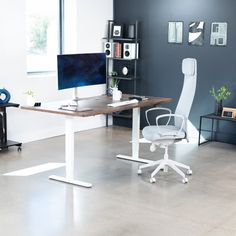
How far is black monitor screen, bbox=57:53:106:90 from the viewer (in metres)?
5.10

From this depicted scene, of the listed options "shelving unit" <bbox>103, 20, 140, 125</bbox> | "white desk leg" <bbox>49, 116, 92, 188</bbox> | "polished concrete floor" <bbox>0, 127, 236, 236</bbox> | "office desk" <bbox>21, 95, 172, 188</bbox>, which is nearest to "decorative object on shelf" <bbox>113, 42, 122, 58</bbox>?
"shelving unit" <bbox>103, 20, 140, 125</bbox>

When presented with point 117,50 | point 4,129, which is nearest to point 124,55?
point 117,50

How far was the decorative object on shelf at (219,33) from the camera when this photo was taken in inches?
279

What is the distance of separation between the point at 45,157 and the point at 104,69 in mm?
1424

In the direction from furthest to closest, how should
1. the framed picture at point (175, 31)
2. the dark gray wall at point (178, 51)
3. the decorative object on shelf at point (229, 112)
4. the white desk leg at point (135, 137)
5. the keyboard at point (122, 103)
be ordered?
1. the framed picture at point (175, 31)
2. the dark gray wall at point (178, 51)
3. the decorative object on shelf at point (229, 112)
4. the white desk leg at point (135, 137)
5. the keyboard at point (122, 103)

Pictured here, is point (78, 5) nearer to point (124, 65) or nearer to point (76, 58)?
point (124, 65)

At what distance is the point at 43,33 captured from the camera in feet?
24.3

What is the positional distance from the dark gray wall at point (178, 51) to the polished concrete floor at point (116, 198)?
3.79 feet

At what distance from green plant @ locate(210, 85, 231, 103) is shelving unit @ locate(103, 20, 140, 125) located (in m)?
1.36

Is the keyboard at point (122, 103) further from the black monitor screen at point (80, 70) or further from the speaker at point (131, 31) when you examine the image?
the speaker at point (131, 31)

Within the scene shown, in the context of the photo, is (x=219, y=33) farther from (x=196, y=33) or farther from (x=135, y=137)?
(x=135, y=137)

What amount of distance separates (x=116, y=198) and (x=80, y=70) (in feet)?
4.90

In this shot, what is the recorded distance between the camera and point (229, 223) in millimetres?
4137

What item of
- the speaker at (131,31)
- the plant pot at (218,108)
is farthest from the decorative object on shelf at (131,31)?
the plant pot at (218,108)
